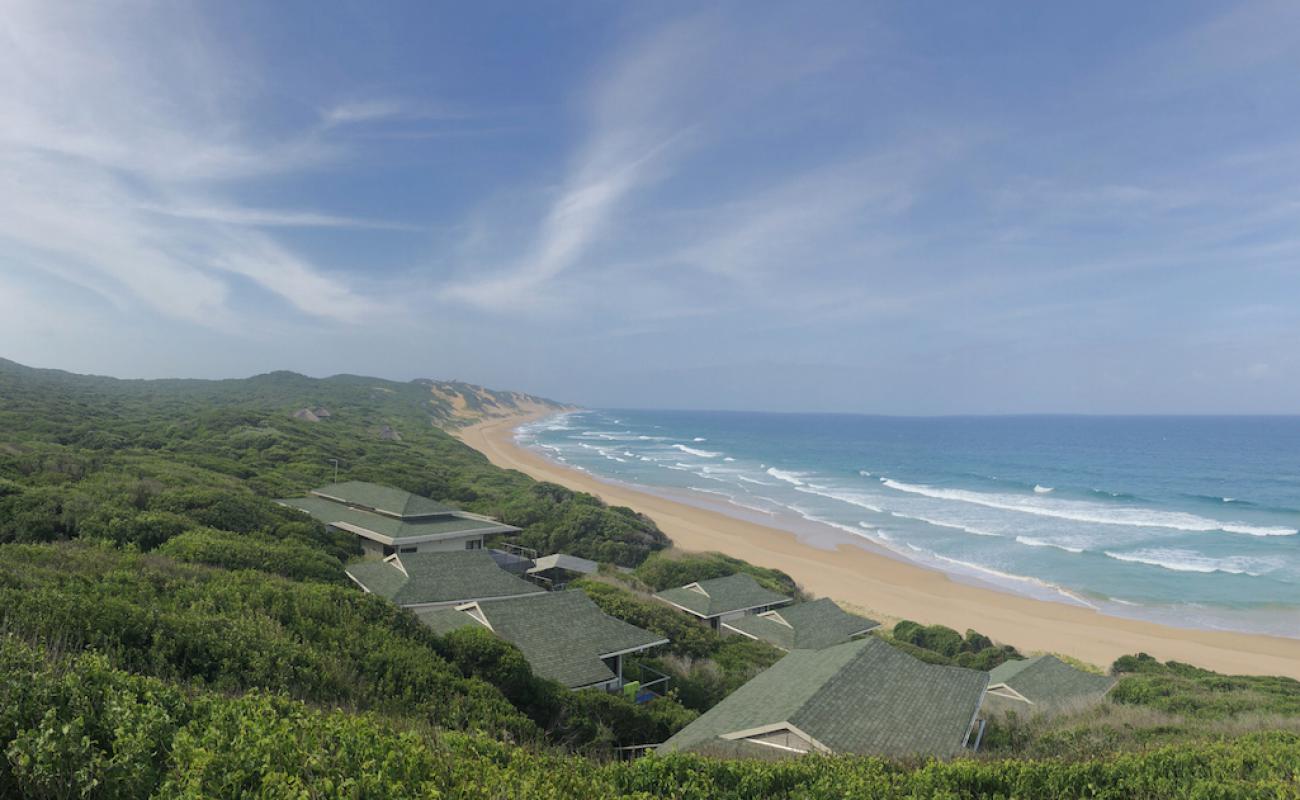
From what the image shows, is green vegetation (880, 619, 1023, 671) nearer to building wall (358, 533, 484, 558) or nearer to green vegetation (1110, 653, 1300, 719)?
green vegetation (1110, 653, 1300, 719)

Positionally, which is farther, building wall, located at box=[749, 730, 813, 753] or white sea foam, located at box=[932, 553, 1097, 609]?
white sea foam, located at box=[932, 553, 1097, 609]

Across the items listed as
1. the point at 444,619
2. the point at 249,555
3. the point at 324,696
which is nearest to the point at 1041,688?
the point at 444,619

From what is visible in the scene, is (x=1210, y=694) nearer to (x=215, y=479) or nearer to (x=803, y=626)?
(x=803, y=626)

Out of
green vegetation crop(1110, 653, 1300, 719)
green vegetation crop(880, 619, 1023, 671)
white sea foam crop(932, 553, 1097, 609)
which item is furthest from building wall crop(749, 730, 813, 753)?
white sea foam crop(932, 553, 1097, 609)

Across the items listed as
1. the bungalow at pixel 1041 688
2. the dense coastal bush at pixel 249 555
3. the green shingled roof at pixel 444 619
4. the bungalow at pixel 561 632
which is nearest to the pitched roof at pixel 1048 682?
the bungalow at pixel 1041 688

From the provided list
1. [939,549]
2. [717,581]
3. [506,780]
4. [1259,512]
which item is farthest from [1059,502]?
[506,780]

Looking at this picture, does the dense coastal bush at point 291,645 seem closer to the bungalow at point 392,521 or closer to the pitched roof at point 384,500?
the bungalow at point 392,521
